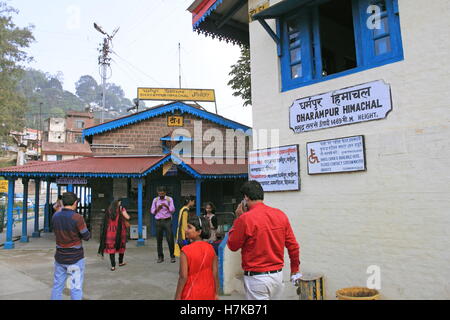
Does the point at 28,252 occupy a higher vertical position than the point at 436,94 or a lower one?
lower

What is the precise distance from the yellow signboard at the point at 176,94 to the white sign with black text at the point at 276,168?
39.4 feet

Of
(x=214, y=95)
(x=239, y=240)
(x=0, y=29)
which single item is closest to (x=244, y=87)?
(x=214, y=95)

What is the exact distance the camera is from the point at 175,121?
14.6 meters

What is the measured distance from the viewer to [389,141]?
4.71 m

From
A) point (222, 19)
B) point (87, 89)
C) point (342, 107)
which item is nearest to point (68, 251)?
point (342, 107)

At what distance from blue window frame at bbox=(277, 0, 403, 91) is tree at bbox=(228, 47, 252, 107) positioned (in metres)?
7.74

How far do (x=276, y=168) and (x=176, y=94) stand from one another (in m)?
12.9

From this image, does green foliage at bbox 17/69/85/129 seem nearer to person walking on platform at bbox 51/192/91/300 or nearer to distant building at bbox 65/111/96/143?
distant building at bbox 65/111/96/143

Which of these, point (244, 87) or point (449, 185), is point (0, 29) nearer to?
point (244, 87)

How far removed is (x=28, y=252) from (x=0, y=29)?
69.0ft

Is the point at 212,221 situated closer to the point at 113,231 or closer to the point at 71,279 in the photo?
the point at 113,231

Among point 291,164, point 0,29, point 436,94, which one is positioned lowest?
point 291,164

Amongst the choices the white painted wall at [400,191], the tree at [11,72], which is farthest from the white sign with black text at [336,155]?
the tree at [11,72]

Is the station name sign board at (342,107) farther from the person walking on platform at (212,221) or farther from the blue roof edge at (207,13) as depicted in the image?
the blue roof edge at (207,13)
